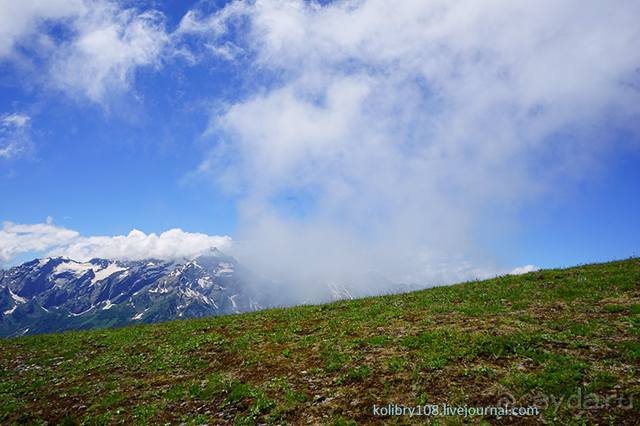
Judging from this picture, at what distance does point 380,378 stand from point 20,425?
62.5 feet

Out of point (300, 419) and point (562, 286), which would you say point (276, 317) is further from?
point (562, 286)

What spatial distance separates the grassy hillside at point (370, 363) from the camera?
16156 mm

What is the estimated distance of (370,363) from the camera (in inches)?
809

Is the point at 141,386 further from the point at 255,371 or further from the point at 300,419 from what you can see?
the point at 300,419

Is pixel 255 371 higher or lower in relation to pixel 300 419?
higher

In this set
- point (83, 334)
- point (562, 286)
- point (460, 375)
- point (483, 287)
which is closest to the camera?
point (460, 375)

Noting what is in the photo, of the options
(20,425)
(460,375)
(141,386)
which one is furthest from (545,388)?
(20,425)

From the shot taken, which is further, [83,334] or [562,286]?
[83,334]

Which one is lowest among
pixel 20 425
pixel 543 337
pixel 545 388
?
pixel 20 425

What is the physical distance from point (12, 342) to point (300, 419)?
117 feet

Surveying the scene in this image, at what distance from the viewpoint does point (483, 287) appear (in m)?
34.4

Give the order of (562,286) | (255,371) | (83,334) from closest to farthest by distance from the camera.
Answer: (255,371)
(562,286)
(83,334)

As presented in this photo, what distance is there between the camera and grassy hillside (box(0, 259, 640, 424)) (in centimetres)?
1616

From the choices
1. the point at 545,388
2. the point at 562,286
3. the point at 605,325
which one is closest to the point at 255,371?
the point at 545,388
